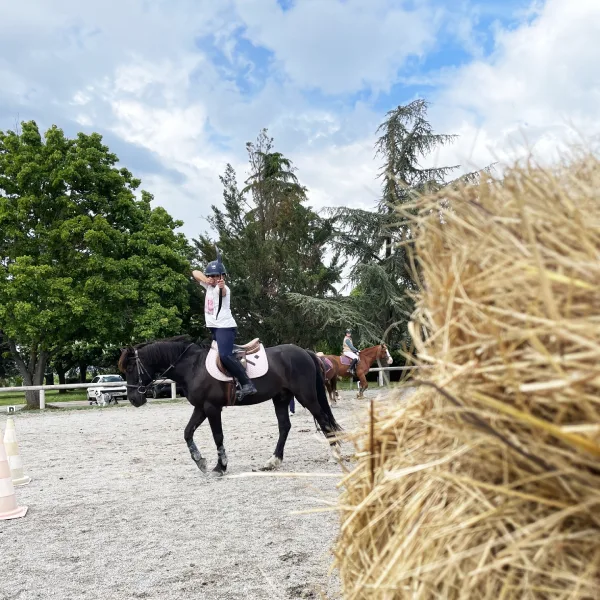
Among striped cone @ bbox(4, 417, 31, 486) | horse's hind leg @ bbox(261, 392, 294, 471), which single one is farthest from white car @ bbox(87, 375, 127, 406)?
horse's hind leg @ bbox(261, 392, 294, 471)

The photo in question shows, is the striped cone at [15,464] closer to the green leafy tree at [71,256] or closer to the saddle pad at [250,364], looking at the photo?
the saddle pad at [250,364]

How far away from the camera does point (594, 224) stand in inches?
50.4

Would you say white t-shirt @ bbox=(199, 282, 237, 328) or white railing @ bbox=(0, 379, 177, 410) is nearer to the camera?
white t-shirt @ bbox=(199, 282, 237, 328)

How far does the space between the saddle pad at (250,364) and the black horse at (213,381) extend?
2.6 inches

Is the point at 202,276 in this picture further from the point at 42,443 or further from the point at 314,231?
the point at 314,231

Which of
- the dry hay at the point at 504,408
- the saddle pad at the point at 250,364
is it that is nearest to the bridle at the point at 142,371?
the saddle pad at the point at 250,364

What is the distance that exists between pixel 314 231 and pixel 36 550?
89.9ft

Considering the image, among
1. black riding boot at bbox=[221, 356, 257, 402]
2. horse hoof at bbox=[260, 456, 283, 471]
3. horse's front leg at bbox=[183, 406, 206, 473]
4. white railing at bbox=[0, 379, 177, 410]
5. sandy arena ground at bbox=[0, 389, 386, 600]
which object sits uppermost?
black riding boot at bbox=[221, 356, 257, 402]

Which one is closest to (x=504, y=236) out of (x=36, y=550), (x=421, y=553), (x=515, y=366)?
(x=515, y=366)

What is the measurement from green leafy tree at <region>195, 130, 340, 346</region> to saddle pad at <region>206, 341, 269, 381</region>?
65.6ft

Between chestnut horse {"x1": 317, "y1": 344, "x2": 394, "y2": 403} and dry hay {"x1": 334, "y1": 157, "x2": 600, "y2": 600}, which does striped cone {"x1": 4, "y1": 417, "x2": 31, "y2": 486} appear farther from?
chestnut horse {"x1": 317, "y1": 344, "x2": 394, "y2": 403}

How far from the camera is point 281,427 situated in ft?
26.8

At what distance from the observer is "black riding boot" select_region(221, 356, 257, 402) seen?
24.8 ft

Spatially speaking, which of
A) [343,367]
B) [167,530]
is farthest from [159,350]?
[343,367]
